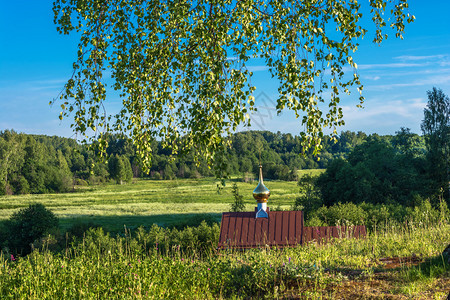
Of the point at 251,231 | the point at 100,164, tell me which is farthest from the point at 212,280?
the point at 100,164

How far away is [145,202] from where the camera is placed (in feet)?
225

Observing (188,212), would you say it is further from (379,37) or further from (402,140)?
(379,37)

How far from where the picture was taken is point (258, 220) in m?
13.3

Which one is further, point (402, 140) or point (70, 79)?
point (402, 140)

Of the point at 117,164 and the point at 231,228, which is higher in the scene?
the point at 117,164

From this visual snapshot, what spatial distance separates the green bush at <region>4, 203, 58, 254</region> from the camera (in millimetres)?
31875

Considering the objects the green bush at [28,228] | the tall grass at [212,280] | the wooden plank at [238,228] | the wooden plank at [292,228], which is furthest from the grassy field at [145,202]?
the tall grass at [212,280]

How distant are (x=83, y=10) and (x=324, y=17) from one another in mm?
3991

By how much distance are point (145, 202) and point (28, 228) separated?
36.4 metres

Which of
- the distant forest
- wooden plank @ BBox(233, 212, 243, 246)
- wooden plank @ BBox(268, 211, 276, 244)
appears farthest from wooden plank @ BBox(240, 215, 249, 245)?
the distant forest

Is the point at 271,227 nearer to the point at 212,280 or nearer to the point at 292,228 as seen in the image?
the point at 292,228

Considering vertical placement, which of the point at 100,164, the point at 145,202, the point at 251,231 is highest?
the point at 100,164

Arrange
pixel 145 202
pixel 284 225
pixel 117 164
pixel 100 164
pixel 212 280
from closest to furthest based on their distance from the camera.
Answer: pixel 212 280, pixel 284 225, pixel 145 202, pixel 100 164, pixel 117 164

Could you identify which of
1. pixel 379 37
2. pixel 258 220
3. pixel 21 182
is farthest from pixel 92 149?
pixel 21 182
